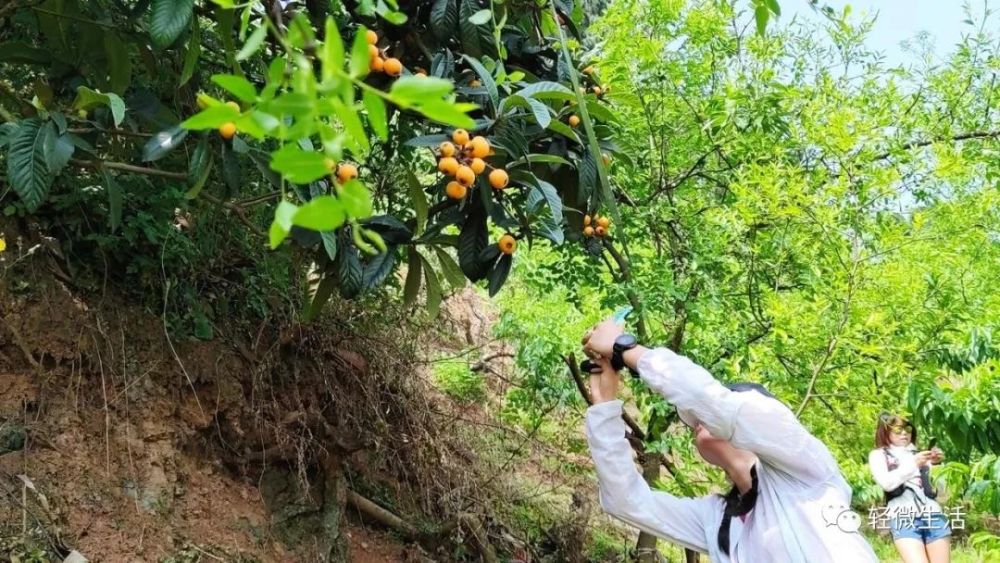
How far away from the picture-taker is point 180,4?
1.26m

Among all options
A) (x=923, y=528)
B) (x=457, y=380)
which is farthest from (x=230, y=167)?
(x=923, y=528)

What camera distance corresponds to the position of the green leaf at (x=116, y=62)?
166 centimetres

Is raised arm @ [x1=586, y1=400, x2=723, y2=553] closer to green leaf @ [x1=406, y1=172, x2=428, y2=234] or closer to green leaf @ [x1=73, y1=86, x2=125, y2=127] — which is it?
green leaf @ [x1=406, y1=172, x2=428, y2=234]

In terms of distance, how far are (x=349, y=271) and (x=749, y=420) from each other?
91 cm

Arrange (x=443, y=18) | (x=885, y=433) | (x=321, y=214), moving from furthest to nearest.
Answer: (x=885, y=433), (x=443, y=18), (x=321, y=214)

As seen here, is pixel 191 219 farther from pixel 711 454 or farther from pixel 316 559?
pixel 711 454

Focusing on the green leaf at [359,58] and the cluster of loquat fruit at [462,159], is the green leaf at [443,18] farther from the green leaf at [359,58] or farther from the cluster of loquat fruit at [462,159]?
the green leaf at [359,58]

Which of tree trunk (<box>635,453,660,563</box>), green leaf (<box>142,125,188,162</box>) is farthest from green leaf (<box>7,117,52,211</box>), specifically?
tree trunk (<box>635,453,660,563</box>)

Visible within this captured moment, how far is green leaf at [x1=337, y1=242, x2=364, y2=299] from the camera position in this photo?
1.64 meters

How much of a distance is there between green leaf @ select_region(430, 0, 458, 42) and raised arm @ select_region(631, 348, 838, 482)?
0.96m

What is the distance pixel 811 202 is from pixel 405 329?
1.87m

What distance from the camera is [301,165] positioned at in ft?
Result: 1.61

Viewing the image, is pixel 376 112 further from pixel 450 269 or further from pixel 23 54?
pixel 23 54

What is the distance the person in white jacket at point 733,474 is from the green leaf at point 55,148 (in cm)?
110
